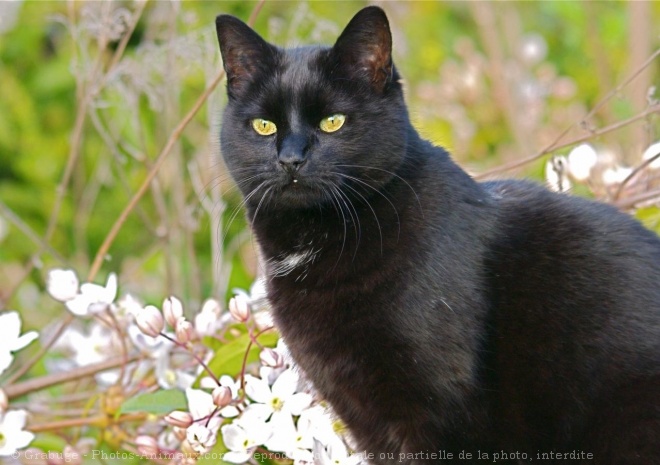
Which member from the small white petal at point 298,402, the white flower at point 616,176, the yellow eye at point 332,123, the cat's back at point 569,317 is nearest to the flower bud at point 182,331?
the small white petal at point 298,402

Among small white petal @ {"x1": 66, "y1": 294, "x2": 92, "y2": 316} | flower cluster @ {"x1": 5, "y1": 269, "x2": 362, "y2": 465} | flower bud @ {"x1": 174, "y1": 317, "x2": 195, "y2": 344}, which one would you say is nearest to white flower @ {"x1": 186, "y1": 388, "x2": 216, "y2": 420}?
flower cluster @ {"x1": 5, "y1": 269, "x2": 362, "y2": 465}

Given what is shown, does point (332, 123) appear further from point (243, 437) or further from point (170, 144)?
point (243, 437)

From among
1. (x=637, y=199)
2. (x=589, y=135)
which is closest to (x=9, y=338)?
(x=589, y=135)

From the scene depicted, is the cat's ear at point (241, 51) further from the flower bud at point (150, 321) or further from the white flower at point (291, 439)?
the white flower at point (291, 439)

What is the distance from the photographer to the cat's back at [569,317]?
1.50 meters

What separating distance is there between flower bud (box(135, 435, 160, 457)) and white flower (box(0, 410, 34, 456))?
20 centimetres

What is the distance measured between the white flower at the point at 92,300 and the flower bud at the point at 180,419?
32cm

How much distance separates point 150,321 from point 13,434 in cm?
33

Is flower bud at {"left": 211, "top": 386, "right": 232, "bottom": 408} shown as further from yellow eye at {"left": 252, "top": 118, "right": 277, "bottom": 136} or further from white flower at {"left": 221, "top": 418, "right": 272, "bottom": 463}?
yellow eye at {"left": 252, "top": 118, "right": 277, "bottom": 136}

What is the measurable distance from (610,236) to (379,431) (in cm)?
54

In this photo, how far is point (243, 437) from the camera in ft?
5.13

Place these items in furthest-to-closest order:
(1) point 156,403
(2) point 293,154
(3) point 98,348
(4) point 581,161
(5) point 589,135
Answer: (3) point 98,348 < (4) point 581,161 < (5) point 589,135 < (1) point 156,403 < (2) point 293,154

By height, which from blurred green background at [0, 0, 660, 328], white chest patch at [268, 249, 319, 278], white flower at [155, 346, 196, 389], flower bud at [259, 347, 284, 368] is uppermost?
white chest patch at [268, 249, 319, 278]

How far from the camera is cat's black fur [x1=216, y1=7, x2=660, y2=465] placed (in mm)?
1495
